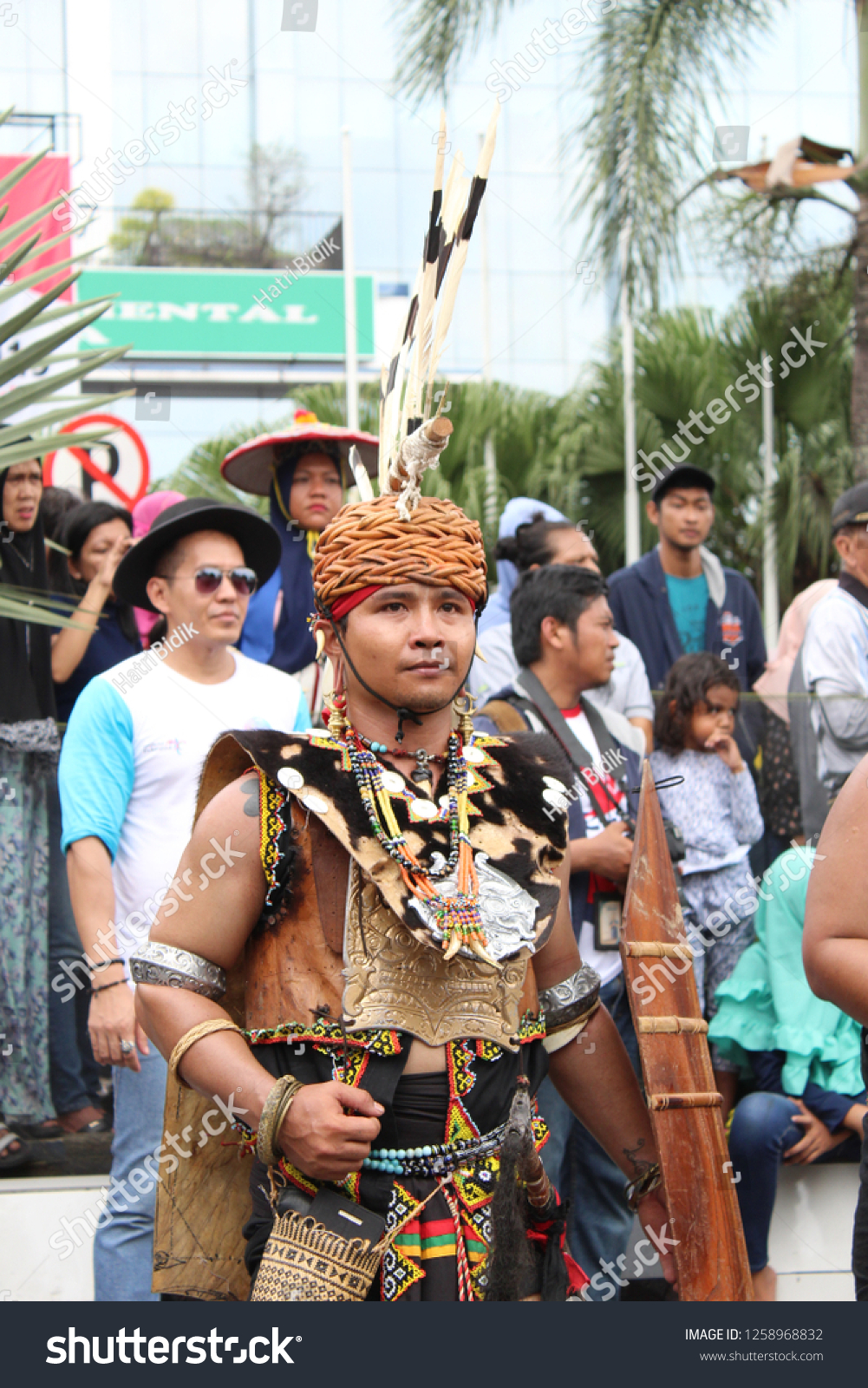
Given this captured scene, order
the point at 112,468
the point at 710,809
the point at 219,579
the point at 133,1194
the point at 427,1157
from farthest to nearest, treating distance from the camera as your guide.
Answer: the point at 112,468 < the point at 710,809 < the point at 219,579 < the point at 133,1194 < the point at 427,1157

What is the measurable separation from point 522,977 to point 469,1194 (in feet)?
1.21

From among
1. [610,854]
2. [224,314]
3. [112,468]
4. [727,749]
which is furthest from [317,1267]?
[224,314]

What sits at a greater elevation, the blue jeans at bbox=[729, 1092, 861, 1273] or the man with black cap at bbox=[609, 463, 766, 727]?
the man with black cap at bbox=[609, 463, 766, 727]

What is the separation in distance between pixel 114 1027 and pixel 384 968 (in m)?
1.38

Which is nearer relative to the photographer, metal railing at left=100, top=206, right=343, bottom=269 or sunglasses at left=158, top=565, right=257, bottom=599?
sunglasses at left=158, top=565, right=257, bottom=599

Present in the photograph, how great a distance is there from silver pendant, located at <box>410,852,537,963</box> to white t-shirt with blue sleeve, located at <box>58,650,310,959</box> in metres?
1.40

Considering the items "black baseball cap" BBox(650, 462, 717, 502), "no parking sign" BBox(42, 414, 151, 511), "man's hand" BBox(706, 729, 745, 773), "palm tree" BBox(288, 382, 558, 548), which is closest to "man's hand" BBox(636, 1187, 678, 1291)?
"man's hand" BBox(706, 729, 745, 773)

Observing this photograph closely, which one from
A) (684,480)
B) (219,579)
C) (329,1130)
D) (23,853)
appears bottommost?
(329,1130)

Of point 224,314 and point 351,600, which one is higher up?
point 224,314

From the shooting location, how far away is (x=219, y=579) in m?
3.77

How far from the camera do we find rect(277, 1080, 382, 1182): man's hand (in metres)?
2.10

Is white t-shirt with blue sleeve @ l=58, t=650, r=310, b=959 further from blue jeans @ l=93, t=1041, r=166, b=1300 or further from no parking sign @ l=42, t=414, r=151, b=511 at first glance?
no parking sign @ l=42, t=414, r=151, b=511

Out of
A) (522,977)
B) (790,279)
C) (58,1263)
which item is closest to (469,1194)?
(522,977)

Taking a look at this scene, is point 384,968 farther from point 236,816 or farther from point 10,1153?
point 10,1153
